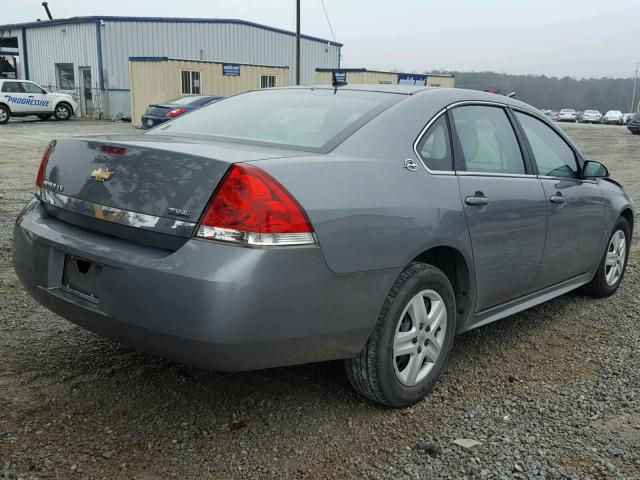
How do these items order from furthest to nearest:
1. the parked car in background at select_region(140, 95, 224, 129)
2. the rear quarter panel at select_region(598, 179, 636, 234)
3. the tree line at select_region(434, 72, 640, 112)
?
the tree line at select_region(434, 72, 640, 112)
the parked car in background at select_region(140, 95, 224, 129)
the rear quarter panel at select_region(598, 179, 636, 234)

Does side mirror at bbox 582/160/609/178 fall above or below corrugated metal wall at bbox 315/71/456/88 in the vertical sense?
below

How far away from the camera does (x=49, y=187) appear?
3055 millimetres

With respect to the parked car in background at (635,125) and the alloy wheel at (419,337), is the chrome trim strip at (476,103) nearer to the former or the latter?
the alloy wheel at (419,337)

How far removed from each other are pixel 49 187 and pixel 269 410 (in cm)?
149

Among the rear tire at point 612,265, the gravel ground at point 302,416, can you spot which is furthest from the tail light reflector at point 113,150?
the rear tire at point 612,265

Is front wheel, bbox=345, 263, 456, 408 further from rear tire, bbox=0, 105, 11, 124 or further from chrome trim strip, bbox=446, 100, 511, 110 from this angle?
rear tire, bbox=0, 105, 11, 124

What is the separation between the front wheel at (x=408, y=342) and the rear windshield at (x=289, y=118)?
761mm

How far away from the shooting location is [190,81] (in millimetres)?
27875

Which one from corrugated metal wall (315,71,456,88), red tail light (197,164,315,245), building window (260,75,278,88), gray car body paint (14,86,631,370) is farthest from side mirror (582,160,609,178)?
corrugated metal wall (315,71,456,88)

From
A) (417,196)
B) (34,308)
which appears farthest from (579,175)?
(34,308)

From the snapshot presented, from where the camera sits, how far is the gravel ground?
2592 mm

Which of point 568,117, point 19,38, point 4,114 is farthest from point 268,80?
point 568,117

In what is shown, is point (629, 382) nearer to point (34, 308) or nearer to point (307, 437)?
point (307, 437)

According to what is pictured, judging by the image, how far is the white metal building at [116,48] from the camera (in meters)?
31.2
